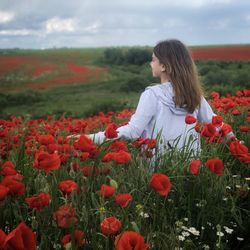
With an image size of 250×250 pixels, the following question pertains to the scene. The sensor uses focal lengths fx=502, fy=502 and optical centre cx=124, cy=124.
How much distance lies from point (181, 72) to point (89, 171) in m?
1.42

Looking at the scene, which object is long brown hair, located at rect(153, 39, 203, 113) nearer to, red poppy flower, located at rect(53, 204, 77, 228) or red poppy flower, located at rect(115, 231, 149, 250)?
red poppy flower, located at rect(53, 204, 77, 228)

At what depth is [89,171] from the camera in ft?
9.59

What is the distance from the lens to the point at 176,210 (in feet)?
9.77

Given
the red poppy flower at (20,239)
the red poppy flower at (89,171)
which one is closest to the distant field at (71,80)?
the red poppy flower at (89,171)

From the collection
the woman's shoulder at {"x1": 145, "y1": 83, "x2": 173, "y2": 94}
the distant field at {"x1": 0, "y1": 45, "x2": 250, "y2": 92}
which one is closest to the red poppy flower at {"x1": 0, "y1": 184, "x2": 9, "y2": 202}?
the woman's shoulder at {"x1": 145, "y1": 83, "x2": 173, "y2": 94}

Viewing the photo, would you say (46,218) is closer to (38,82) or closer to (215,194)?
(215,194)

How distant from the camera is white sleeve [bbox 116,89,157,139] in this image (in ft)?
12.5

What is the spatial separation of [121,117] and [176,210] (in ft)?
15.8

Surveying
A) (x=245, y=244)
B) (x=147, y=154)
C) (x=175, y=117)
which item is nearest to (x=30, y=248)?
(x=147, y=154)

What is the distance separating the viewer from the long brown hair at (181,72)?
393 cm

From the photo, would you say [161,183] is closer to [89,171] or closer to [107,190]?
[107,190]

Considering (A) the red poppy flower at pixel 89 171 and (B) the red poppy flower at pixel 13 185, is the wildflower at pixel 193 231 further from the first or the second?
(B) the red poppy flower at pixel 13 185

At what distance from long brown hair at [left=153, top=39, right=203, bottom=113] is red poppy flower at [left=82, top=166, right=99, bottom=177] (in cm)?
116

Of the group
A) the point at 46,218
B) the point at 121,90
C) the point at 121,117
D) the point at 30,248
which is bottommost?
the point at 121,90
